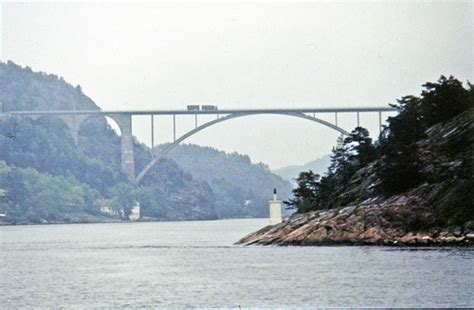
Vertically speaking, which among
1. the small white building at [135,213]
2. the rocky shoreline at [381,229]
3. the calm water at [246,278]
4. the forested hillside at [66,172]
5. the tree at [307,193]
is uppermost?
the forested hillside at [66,172]

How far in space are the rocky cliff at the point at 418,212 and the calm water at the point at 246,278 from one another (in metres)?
1.22

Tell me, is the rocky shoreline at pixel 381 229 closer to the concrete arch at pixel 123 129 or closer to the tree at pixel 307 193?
the tree at pixel 307 193

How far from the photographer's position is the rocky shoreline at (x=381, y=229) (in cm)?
5185

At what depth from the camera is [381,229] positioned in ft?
176

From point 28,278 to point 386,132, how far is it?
99.8 ft

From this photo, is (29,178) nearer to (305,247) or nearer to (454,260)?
(305,247)

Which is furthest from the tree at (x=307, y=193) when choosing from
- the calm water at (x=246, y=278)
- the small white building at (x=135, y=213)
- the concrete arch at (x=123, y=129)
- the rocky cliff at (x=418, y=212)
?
the small white building at (x=135, y=213)

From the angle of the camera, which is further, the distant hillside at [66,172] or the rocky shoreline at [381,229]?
the distant hillside at [66,172]

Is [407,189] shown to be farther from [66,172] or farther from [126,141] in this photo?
[66,172]

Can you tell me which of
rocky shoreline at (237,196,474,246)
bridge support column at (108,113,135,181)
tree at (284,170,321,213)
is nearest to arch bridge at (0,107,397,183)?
bridge support column at (108,113,135,181)

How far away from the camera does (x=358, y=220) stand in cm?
5438

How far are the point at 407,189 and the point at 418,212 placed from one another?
4.02 metres

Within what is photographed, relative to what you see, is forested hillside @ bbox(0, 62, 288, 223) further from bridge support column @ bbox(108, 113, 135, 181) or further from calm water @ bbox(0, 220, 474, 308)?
calm water @ bbox(0, 220, 474, 308)

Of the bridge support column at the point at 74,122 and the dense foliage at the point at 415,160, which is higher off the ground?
the bridge support column at the point at 74,122
